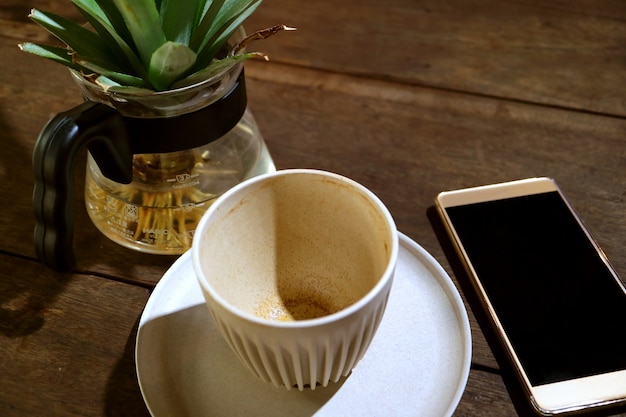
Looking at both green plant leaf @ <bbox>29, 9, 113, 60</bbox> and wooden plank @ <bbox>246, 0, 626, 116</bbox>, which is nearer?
green plant leaf @ <bbox>29, 9, 113, 60</bbox>

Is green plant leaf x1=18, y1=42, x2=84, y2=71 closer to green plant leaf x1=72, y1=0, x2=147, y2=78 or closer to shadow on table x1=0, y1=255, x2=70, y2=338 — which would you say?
green plant leaf x1=72, y1=0, x2=147, y2=78

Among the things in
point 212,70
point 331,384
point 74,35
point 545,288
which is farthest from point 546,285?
point 74,35

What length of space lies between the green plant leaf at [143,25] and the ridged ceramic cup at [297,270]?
0.44 feet

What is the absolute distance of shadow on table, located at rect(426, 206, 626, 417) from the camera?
1.42 ft

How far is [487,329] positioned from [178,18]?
353 mm

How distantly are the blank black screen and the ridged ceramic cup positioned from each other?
5.4 inches

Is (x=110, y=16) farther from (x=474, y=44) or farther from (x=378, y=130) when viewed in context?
(x=474, y=44)

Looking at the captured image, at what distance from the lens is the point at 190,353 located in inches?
17.5

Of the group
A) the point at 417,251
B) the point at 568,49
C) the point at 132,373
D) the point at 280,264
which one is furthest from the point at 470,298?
the point at 568,49

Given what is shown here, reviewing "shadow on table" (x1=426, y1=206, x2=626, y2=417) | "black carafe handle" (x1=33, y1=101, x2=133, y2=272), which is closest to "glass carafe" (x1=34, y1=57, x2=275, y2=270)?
"black carafe handle" (x1=33, y1=101, x2=133, y2=272)

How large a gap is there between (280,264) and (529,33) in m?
0.54

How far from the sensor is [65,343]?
48cm

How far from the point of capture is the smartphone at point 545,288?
43 cm

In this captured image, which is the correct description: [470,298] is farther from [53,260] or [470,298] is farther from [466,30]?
[466,30]
